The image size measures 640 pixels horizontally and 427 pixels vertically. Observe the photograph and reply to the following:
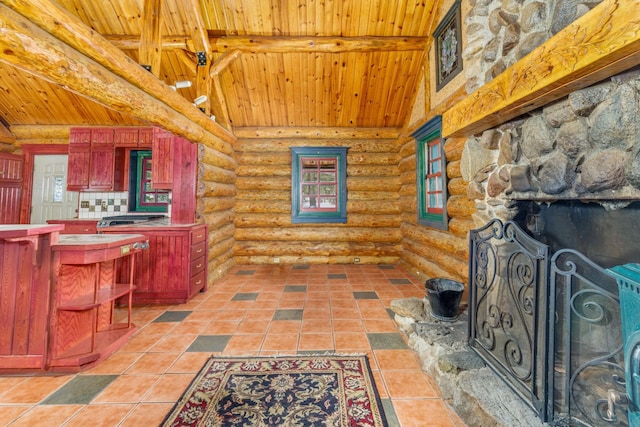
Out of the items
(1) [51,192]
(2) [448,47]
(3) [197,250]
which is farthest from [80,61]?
(1) [51,192]

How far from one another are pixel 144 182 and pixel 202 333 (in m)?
3.93

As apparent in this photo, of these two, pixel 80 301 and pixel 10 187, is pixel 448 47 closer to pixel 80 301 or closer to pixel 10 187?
pixel 80 301

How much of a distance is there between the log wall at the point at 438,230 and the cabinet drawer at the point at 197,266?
11.3ft

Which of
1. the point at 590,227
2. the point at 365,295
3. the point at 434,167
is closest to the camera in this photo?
the point at 590,227

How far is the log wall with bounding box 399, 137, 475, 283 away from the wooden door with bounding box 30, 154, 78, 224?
22.0 ft

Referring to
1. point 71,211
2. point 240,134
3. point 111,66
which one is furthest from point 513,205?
point 71,211

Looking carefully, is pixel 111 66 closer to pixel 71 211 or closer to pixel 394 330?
pixel 394 330

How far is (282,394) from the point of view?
1.73 m

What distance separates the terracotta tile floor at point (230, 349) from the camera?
1.60 meters

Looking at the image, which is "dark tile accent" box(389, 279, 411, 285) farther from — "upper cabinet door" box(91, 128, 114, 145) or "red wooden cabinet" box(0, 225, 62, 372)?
"upper cabinet door" box(91, 128, 114, 145)

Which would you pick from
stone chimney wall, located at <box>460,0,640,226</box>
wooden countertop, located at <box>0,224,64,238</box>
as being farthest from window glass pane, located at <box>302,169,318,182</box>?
wooden countertop, located at <box>0,224,64,238</box>

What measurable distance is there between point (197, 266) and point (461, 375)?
3308 millimetres

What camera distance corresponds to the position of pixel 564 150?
139 centimetres

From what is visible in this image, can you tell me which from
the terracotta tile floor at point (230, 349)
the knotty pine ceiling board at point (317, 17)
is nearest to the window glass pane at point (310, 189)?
the terracotta tile floor at point (230, 349)
